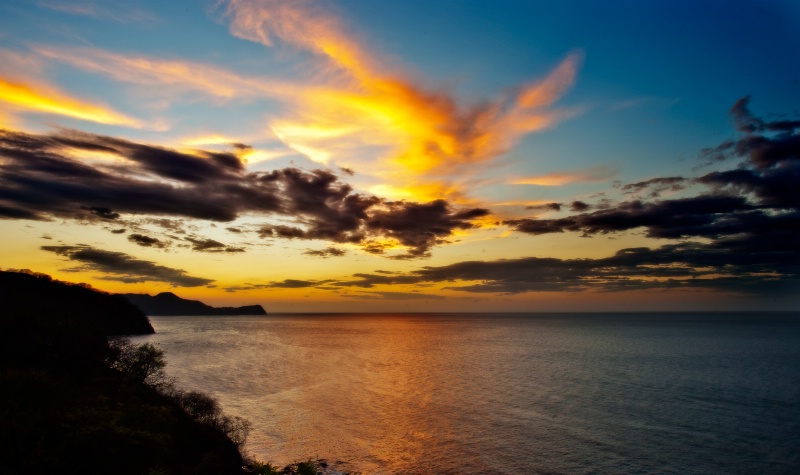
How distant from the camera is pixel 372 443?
55.1 metres

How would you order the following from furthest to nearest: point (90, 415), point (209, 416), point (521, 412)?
point (521, 412)
point (209, 416)
point (90, 415)

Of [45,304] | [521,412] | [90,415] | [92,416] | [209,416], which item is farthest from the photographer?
[45,304]

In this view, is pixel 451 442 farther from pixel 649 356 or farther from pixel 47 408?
pixel 649 356

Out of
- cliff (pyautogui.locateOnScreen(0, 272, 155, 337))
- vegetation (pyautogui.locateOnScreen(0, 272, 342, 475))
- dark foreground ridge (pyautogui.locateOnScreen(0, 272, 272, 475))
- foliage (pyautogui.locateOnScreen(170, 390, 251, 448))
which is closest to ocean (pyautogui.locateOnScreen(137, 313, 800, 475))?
foliage (pyautogui.locateOnScreen(170, 390, 251, 448))

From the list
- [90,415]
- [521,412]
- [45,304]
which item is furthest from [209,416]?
[45,304]

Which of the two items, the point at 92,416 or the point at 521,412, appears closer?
the point at 92,416

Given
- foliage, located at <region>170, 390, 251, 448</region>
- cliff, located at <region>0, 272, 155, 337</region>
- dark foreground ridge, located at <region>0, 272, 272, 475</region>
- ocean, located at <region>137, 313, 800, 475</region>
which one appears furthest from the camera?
Answer: foliage, located at <region>170, 390, 251, 448</region>

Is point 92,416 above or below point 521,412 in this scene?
above

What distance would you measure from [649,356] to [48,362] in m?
156

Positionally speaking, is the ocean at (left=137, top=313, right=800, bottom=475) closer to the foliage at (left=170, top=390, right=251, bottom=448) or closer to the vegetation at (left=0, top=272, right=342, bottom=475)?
the foliage at (left=170, top=390, right=251, bottom=448)

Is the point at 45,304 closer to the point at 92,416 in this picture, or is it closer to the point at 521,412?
the point at 92,416

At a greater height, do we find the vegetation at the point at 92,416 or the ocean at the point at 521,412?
the vegetation at the point at 92,416

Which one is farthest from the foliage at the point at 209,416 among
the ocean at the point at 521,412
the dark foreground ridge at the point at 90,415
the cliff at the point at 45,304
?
the cliff at the point at 45,304

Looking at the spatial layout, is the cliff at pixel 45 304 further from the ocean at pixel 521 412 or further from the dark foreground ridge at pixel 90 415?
the ocean at pixel 521 412
